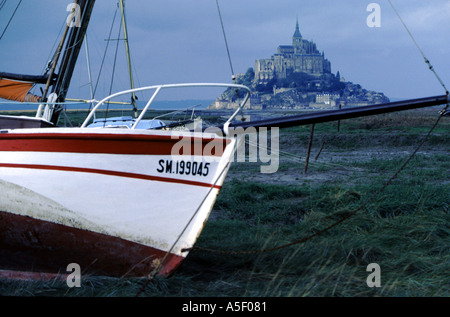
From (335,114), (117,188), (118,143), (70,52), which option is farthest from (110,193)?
(70,52)

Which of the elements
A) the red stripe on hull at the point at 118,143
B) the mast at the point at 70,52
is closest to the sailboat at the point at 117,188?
the red stripe on hull at the point at 118,143

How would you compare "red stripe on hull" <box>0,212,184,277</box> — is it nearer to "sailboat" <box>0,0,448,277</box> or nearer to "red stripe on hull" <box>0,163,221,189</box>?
"sailboat" <box>0,0,448,277</box>

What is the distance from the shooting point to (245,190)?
1012 cm

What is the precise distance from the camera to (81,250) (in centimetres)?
541

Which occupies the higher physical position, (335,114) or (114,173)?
(335,114)

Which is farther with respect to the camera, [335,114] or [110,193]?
[110,193]

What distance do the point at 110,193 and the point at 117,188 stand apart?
0.10m

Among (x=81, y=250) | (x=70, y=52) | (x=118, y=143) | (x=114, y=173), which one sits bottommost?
(x=81, y=250)

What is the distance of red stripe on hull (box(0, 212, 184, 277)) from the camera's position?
5.37 m

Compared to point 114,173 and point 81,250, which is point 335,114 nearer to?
point 114,173

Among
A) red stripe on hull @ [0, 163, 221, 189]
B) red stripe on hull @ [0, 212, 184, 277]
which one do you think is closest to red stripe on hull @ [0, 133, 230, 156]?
red stripe on hull @ [0, 163, 221, 189]

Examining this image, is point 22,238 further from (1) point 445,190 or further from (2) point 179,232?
(1) point 445,190

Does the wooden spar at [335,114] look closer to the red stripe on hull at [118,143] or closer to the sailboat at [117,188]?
the sailboat at [117,188]
